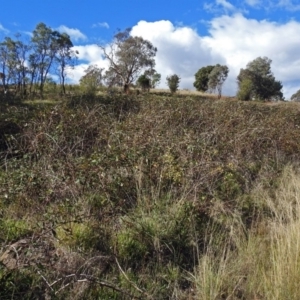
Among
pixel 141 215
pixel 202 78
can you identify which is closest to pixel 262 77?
pixel 202 78

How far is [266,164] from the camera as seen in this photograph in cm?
604

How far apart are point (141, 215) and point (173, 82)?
31.0 meters

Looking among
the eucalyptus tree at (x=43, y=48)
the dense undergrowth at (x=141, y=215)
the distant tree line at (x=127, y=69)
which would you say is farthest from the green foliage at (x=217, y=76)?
the dense undergrowth at (x=141, y=215)

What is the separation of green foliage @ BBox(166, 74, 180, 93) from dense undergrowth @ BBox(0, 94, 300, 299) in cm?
2711

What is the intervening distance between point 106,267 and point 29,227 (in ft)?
2.74

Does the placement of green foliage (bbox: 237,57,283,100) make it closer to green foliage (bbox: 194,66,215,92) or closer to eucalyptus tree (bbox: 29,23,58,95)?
green foliage (bbox: 194,66,215,92)

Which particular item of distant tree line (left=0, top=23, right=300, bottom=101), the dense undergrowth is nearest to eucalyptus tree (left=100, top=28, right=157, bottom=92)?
distant tree line (left=0, top=23, right=300, bottom=101)

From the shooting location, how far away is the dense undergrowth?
2.47 meters

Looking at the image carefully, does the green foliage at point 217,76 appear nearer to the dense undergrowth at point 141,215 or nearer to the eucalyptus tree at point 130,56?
the eucalyptus tree at point 130,56

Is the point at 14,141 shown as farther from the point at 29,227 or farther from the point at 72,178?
the point at 29,227

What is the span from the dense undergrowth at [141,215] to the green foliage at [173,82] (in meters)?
27.1

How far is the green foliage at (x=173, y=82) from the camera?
33406 mm

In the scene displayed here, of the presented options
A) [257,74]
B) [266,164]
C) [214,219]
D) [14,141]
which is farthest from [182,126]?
[257,74]

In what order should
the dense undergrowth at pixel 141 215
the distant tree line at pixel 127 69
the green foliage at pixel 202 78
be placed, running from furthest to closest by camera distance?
the green foliage at pixel 202 78 < the distant tree line at pixel 127 69 < the dense undergrowth at pixel 141 215
